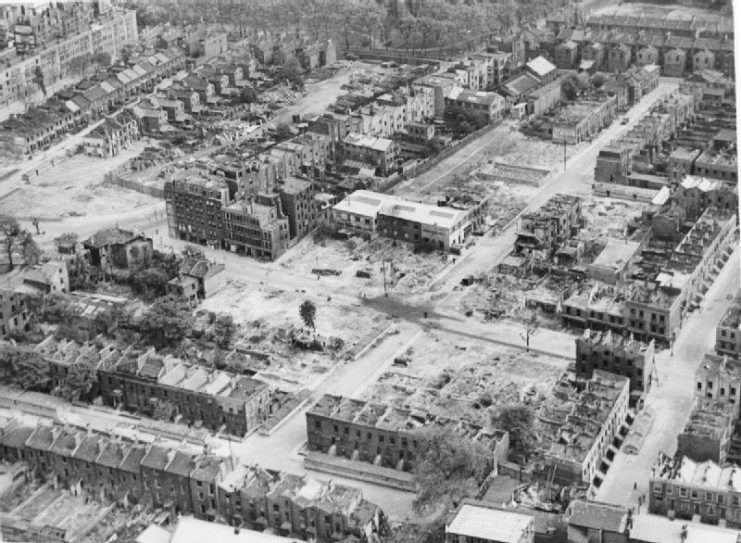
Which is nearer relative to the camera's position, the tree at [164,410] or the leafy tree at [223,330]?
the tree at [164,410]

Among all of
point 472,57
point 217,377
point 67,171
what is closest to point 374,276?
point 217,377

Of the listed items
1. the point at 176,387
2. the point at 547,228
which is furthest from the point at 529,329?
the point at 176,387

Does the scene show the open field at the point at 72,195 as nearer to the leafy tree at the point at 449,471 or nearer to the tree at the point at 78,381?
the tree at the point at 78,381

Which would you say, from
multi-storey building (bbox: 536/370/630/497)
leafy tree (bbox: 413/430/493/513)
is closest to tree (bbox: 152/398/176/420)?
leafy tree (bbox: 413/430/493/513)

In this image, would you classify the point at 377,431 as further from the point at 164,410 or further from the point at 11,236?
the point at 11,236

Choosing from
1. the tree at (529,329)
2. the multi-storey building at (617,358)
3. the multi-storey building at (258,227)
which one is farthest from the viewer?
the multi-storey building at (258,227)

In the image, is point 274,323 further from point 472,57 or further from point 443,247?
point 472,57

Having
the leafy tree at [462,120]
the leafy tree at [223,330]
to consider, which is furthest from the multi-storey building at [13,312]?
the leafy tree at [462,120]
